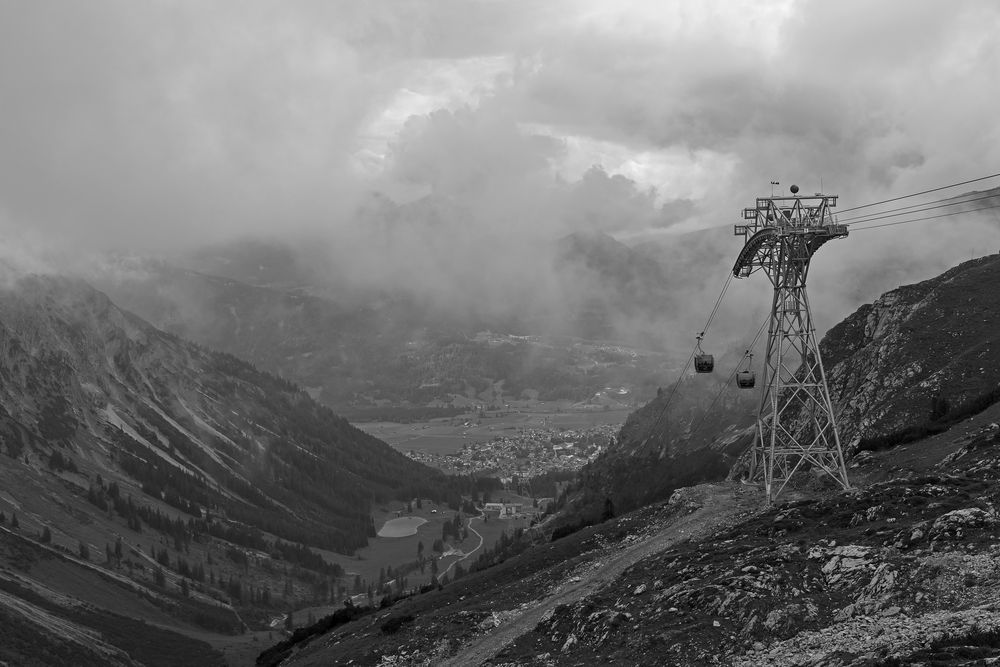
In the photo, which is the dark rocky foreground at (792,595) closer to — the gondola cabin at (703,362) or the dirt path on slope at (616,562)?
the dirt path on slope at (616,562)

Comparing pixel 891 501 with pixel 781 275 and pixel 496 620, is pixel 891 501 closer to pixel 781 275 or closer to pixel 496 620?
pixel 781 275

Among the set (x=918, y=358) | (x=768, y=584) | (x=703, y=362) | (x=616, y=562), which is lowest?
(x=616, y=562)

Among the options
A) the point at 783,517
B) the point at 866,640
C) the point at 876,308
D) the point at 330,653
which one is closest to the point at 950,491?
the point at 783,517

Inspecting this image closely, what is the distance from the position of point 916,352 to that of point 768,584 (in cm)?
8178

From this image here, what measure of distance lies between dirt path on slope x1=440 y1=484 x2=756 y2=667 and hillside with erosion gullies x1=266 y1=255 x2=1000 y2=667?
0.22 meters

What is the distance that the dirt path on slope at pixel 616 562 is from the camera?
51500mm

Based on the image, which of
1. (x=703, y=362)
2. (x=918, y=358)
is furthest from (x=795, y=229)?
(x=918, y=358)

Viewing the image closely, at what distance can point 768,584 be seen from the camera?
38562mm

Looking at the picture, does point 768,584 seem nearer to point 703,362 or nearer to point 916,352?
point 703,362

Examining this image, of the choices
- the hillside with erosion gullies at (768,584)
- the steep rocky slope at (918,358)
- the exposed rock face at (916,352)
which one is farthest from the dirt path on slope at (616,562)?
the exposed rock face at (916,352)

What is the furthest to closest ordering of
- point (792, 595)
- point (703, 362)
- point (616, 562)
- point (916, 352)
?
1. point (916, 352)
2. point (703, 362)
3. point (616, 562)
4. point (792, 595)

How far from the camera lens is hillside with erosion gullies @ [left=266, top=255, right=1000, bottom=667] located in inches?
1312

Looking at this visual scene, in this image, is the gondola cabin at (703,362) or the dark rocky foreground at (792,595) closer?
the dark rocky foreground at (792,595)

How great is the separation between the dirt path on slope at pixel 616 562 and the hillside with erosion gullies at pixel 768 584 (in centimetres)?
22
